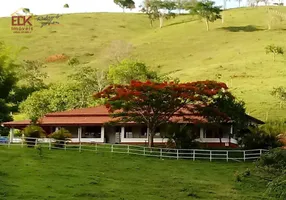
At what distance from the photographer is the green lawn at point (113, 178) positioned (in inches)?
1013

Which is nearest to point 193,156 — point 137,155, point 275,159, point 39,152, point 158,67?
point 137,155

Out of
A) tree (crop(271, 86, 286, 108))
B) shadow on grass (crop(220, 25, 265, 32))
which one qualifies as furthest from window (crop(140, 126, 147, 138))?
shadow on grass (crop(220, 25, 265, 32))

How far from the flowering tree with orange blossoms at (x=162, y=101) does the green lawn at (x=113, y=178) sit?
415cm

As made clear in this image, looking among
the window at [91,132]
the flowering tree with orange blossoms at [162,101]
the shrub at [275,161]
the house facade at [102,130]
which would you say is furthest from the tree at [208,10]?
the shrub at [275,161]

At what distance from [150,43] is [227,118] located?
8413 cm

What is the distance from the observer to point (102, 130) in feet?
159

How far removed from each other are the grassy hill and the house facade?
1373 cm

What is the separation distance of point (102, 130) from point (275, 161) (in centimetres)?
1945

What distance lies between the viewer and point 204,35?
415ft

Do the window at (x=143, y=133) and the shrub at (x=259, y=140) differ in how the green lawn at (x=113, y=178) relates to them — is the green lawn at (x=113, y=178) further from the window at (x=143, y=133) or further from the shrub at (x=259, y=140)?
the window at (x=143, y=133)

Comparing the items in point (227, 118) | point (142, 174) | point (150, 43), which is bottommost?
point (142, 174)

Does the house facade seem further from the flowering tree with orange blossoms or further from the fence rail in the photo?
the fence rail

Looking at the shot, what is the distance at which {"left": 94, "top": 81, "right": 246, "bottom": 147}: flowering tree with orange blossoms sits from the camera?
39719 mm

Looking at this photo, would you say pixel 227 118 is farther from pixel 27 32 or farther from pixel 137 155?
pixel 27 32
